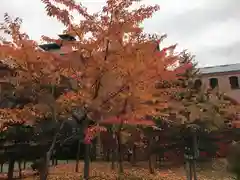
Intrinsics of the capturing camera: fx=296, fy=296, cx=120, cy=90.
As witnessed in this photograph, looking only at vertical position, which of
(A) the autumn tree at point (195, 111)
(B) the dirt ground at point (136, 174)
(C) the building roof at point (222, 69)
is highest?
(C) the building roof at point (222, 69)

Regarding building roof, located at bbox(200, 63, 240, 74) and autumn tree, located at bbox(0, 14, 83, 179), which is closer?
autumn tree, located at bbox(0, 14, 83, 179)

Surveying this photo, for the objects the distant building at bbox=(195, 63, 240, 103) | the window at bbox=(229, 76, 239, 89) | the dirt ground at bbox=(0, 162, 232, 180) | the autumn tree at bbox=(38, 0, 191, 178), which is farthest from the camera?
the window at bbox=(229, 76, 239, 89)

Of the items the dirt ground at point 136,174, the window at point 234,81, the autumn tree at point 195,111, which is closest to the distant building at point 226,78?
the window at point 234,81

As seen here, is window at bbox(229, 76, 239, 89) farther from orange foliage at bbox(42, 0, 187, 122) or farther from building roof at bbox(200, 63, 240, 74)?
orange foliage at bbox(42, 0, 187, 122)

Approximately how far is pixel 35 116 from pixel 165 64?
531 centimetres

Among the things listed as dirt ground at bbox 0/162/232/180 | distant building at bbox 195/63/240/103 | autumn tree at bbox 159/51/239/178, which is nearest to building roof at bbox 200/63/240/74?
distant building at bbox 195/63/240/103

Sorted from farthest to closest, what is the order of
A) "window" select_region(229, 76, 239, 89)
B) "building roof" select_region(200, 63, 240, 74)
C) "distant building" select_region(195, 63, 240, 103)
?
"building roof" select_region(200, 63, 240, 74) → "window" select_region(229, 76, 239, 89) → "distant building" select_region(195, 63, 240, 103)

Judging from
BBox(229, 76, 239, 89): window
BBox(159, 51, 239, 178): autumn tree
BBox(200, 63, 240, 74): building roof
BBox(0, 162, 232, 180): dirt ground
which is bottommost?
BBox(0, 162, 232, 180): dirt ground

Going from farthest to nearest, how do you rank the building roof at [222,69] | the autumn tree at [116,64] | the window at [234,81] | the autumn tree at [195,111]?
the building roof at [222,69]
the window at [234,81]
the autumn tree at [195,111]
the autumn tree at [116,64]

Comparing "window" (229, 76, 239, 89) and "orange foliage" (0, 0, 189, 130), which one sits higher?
"window" (229, 76, 239, 89)

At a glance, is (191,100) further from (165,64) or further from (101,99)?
(101,99)

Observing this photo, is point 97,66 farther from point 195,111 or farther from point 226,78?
point 226,78

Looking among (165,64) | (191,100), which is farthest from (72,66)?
(191,100)

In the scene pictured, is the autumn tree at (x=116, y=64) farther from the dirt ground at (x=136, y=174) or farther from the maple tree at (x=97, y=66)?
the dirt ground at (x=136, y=174)
